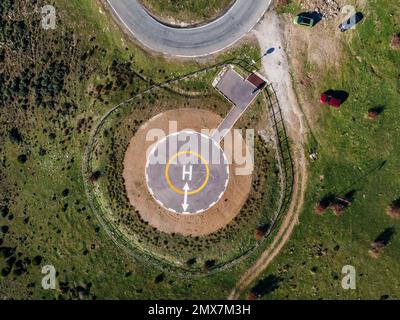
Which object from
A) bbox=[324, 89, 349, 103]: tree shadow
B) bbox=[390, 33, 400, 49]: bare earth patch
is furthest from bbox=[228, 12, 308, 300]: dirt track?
bbox=[390, 33, 400, 49]: bare earth patch

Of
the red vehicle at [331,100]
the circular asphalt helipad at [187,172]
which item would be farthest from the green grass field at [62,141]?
the red vehicle at [331,100]

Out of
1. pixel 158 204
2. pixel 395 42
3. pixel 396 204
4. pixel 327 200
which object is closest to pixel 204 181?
pixel 158 204

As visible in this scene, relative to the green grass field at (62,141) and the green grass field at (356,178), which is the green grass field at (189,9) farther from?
the green grass field at (356,178)

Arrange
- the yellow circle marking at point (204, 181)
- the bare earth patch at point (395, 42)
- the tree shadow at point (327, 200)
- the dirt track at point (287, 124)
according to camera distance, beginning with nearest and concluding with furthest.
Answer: the bare earth patch at point (395, 42) < the tree shadow at point (327, 200) < the dirt track at point (287, 124) < the yellow circle marking at point (204, 181)

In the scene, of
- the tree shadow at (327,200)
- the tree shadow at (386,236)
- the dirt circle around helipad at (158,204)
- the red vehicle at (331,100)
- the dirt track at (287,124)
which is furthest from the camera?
the dirt circle around helipad at (158,204)

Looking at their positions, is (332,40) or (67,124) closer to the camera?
(332,40)

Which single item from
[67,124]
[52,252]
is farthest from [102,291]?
[67,124]
